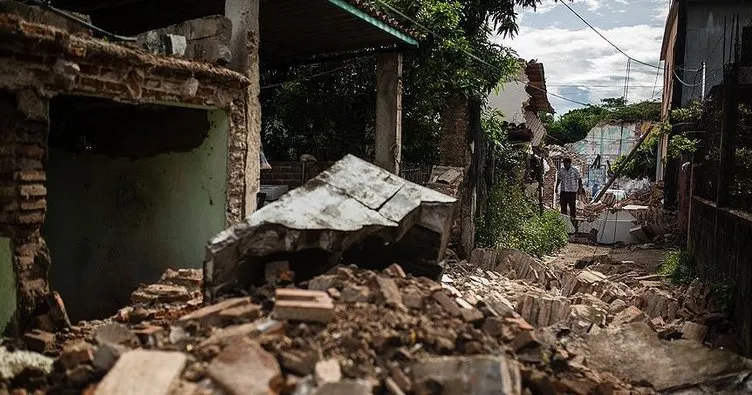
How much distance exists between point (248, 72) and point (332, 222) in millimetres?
2960

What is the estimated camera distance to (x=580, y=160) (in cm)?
3281

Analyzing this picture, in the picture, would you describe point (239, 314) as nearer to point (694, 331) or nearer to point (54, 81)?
point (54, 81)

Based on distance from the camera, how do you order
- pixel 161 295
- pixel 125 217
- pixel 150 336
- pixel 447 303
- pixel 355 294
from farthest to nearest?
pixel 125 217, pixel 161 295, pixel 447 303, pixel 355 294, pixel 150 336

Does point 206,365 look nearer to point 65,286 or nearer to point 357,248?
point 357,248

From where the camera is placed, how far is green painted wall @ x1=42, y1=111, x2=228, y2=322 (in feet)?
21.7

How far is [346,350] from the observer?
130 inches

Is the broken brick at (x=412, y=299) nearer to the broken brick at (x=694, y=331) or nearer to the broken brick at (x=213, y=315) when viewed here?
the broken brick at (x=213, y=315)

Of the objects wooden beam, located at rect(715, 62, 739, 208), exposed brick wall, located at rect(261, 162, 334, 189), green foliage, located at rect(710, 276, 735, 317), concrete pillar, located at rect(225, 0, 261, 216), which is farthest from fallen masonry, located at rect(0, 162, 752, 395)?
exposed brick wall, located at rect(261, 162, 334, 189)

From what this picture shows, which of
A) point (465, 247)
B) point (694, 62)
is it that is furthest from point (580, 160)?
point (465, 247)

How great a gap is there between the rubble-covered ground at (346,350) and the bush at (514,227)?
6991 millimetres

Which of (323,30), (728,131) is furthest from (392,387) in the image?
(323,30)

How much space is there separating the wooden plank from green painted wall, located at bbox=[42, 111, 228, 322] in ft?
11.6

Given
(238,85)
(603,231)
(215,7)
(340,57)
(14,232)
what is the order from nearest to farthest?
(14,232), (238,85), (215,7), (340,57), (603,231)

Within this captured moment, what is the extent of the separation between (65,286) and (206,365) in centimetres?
439
